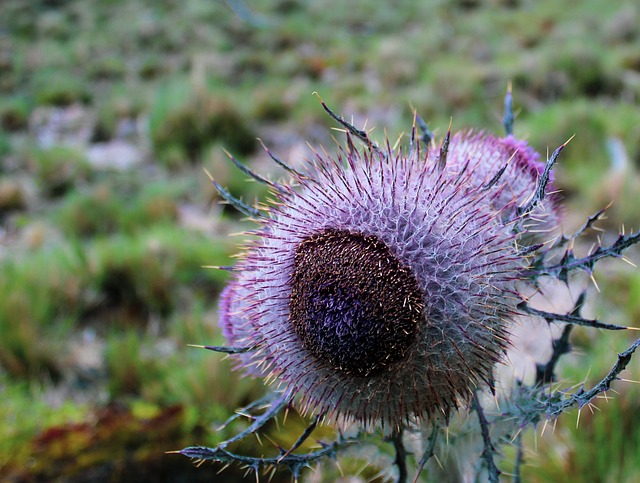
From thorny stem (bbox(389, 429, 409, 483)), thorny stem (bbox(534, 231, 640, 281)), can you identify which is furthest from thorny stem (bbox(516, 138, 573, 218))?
thorny stem (bbox(389, 429, 409, 483))

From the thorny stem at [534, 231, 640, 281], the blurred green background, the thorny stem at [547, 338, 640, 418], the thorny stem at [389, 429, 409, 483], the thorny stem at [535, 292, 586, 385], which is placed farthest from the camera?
the blurred green background

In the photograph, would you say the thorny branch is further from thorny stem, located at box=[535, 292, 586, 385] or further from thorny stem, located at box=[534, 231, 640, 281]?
thorny stem, located at box=[535, 292, 586, 385]

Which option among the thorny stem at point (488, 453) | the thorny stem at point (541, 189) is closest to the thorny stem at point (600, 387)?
the thorny stem at point (488, 453)

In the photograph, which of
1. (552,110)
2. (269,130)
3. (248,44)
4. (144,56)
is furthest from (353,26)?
(552,110)

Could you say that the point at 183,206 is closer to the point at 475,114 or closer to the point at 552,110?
the point at 475,114

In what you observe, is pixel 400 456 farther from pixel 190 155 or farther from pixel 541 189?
pixel 190 155

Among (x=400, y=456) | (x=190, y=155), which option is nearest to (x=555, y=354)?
(x=400, y=456)

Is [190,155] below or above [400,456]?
below
